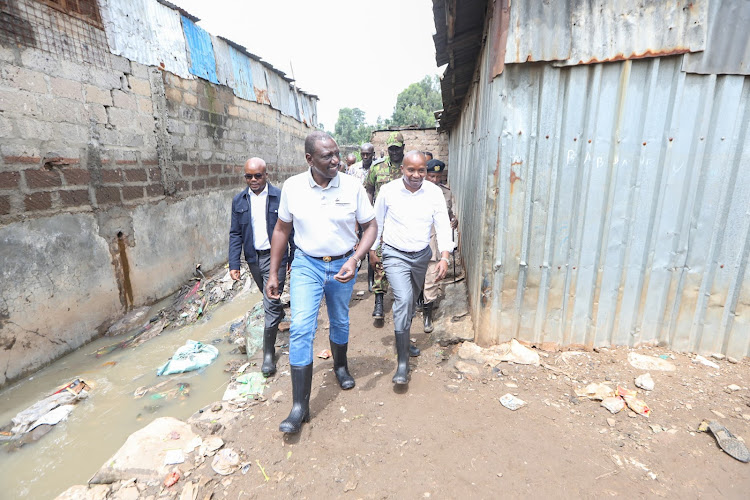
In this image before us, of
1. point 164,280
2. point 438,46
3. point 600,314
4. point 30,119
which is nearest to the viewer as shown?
point 600,314

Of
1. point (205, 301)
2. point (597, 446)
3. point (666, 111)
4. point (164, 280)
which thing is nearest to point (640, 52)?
point (666, 111)

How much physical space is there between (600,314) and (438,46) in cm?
305

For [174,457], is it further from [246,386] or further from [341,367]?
[341,367]

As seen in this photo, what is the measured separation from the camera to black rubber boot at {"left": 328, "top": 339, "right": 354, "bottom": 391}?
2957 millimetres

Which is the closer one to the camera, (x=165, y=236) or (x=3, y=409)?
(x=3, y=409)

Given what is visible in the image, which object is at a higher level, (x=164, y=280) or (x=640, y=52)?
(x=640, y=52)

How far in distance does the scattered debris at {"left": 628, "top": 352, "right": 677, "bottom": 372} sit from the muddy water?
11.3 ft

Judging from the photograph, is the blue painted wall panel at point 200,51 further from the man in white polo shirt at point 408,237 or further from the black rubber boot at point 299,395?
the black rubber boot at point 299,395

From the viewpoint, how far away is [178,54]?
17.9 ft

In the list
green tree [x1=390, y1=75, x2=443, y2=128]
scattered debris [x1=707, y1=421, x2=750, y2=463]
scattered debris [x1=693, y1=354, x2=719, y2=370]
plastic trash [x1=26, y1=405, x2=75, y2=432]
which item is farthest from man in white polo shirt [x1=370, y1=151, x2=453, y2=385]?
green tree [x1=390, y1=75, x2=443, y2=128]

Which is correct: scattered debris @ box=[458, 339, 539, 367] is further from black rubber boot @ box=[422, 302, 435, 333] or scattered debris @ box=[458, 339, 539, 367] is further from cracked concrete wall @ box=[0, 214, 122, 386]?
cracked concrete wall @ box=[0, 214, 122, 386]

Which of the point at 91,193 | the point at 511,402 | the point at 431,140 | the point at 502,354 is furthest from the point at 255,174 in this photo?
the point at 431,140

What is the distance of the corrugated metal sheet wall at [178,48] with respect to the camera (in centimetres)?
447

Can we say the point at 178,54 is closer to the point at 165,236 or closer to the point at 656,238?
the point at 165,236
